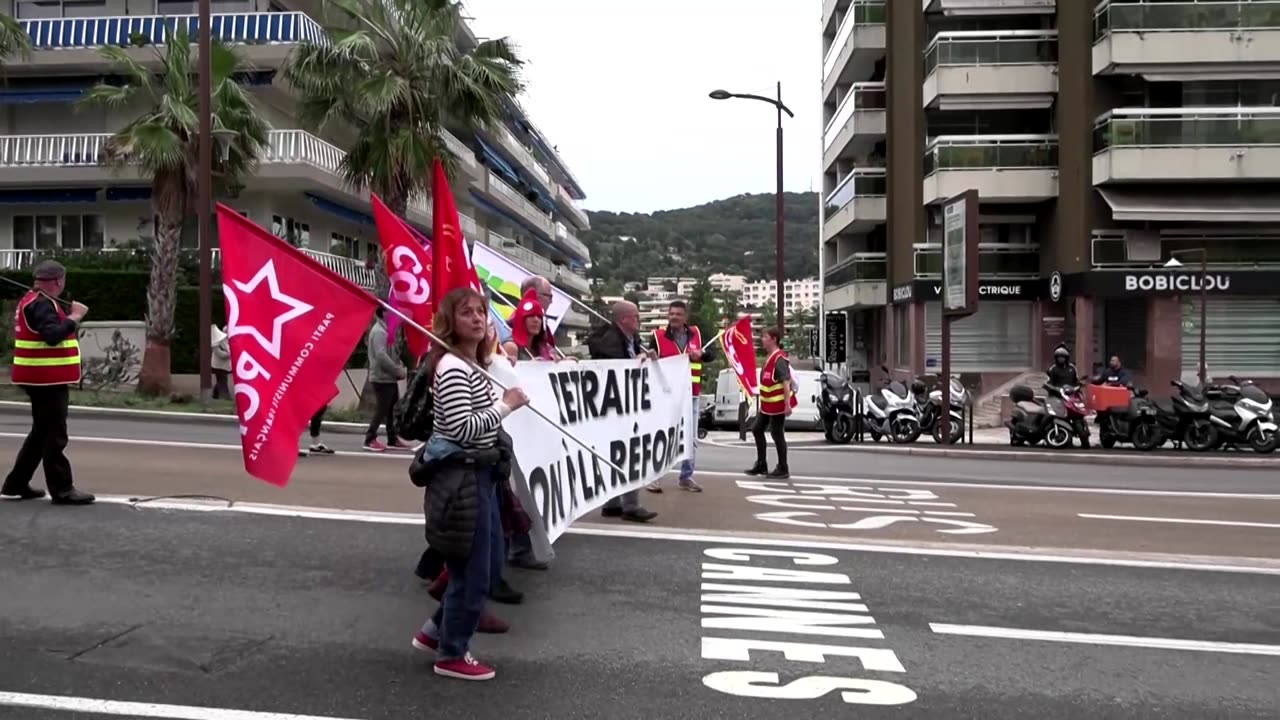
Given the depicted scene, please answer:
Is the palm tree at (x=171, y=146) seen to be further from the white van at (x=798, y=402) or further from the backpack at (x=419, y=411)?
the backpack at (x=419, y=411)

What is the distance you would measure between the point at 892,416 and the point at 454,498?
16233 mm

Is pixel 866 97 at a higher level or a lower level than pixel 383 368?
higher

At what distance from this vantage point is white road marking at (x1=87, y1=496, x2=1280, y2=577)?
25.0 ft

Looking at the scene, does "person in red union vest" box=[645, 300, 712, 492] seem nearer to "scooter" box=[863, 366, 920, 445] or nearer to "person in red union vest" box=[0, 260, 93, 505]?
"person in red union vest" box=[0, 260, 93, 505]

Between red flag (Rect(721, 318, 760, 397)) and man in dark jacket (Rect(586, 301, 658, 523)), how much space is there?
3.68 metres

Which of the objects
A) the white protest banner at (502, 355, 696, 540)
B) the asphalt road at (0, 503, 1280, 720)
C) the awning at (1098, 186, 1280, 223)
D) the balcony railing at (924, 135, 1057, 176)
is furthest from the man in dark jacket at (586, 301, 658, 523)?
the balcony railing at (924, 135, 1057, 176)

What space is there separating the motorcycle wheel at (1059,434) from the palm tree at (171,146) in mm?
15040

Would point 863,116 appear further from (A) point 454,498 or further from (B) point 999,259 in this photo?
(A) point 454,498

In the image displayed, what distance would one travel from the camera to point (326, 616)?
575 cm

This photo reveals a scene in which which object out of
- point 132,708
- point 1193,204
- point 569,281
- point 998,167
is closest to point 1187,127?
point 1193,204

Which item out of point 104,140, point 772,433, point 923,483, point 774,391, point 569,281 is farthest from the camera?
point 569,281

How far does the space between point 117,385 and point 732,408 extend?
1393 centimetres

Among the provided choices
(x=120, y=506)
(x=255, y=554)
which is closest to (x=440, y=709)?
(x=255, y=554)

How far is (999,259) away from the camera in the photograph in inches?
1325
